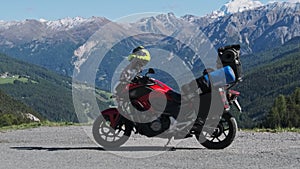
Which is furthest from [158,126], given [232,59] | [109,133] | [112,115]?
[232,59]

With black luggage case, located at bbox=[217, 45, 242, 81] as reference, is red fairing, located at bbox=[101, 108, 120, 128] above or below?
below

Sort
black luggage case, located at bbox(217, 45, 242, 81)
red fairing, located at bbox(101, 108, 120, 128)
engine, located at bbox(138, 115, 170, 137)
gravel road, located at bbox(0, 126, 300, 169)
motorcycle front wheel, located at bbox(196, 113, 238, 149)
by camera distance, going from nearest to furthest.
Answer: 1. gravel road, located at bbox(0, 126, 300, 169)
2. black luggage case, located at bbox(217, 45, 242, 81)
3. motorcycle front wheel, located at bbox(196, 113, 238, 149)
4. engine, located at bbox(138, 115, 170, 137)
5. red fairing, located at bbox(101, 108, 120, 128)

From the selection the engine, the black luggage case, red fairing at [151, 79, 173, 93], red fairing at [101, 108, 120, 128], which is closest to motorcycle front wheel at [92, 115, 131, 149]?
red fairing at [101, 108, 120, 128]

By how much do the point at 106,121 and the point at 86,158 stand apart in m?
2.22

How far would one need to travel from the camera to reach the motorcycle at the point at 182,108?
11320 mm

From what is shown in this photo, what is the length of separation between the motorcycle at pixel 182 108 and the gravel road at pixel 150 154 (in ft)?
1.38

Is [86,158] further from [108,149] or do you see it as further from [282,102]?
[282,102]

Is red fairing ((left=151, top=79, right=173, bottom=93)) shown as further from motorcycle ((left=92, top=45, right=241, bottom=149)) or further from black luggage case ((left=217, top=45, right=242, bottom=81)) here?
black luggage case ((left=217, top=45, right=242, bottom=81))

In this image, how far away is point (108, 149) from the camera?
12.0 meters

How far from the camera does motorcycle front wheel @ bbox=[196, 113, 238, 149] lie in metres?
11.4

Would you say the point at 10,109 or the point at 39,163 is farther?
the point at 10,109

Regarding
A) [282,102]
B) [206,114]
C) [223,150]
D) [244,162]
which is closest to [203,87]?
[206,114]

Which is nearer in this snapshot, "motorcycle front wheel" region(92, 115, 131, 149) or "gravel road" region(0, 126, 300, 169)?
"gravel road" region(0, 126, 300, 169)

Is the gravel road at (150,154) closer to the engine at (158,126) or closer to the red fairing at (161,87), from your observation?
the engine at (158,126)
